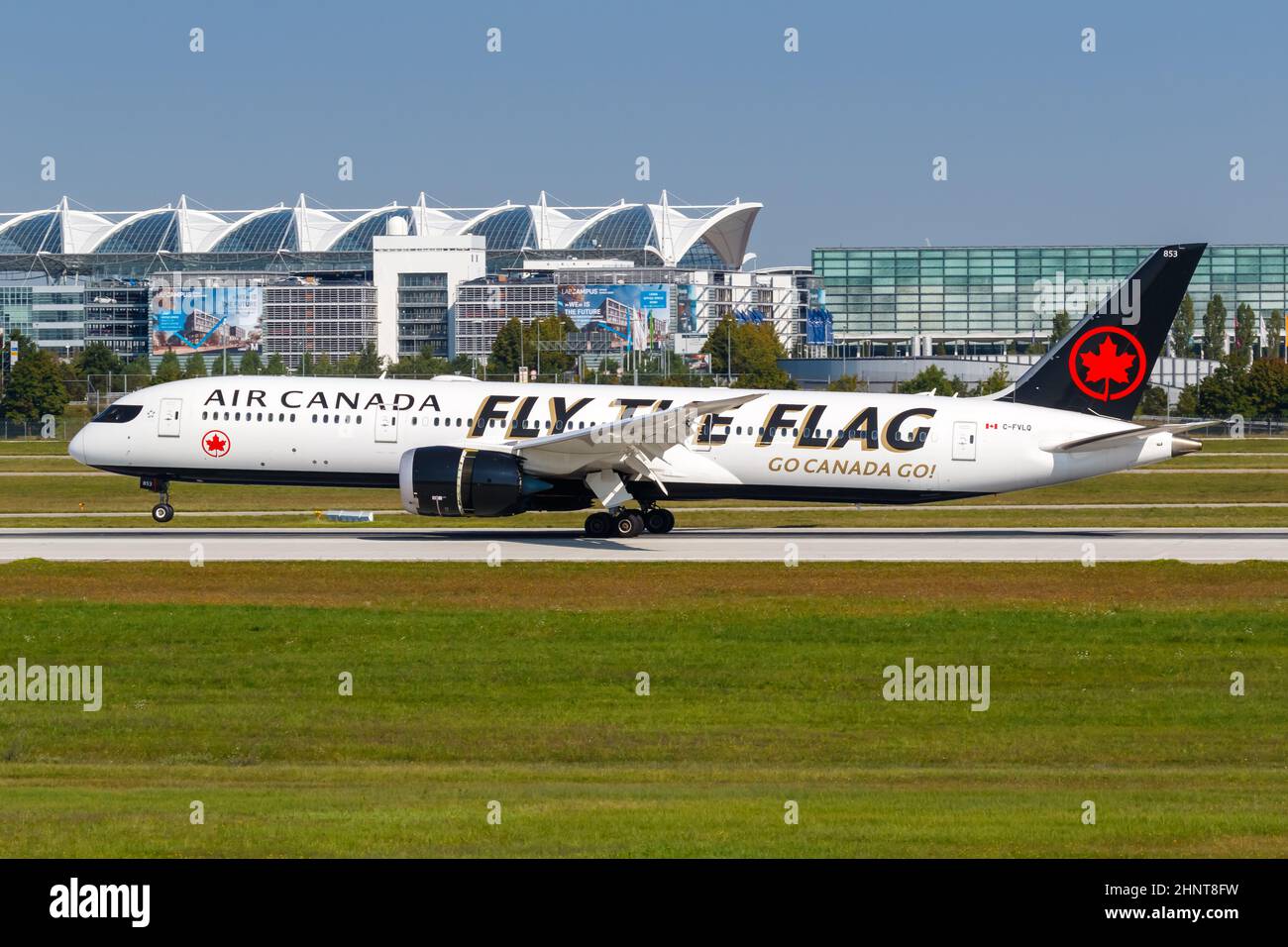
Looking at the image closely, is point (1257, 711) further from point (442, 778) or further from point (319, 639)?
point (319, 639)

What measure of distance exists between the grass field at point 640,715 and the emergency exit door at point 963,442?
25.5 ft

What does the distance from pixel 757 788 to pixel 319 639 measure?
11.2 meters

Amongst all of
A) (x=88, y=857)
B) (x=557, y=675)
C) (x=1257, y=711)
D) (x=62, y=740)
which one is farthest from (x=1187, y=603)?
(x=88, y=857)

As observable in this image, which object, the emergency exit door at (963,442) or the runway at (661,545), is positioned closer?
the runway at (661,545)

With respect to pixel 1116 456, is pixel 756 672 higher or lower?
lower

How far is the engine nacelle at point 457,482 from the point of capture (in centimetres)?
3934

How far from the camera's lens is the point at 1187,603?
30.2m

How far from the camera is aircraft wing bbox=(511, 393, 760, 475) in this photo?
40250 mm

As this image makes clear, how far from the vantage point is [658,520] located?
44.4m

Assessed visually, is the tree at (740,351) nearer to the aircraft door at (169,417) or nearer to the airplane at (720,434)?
the airplane at (720,434)

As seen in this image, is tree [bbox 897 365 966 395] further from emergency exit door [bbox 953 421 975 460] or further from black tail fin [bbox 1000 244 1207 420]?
emergency exit door [bbox 953 421 975 460]
